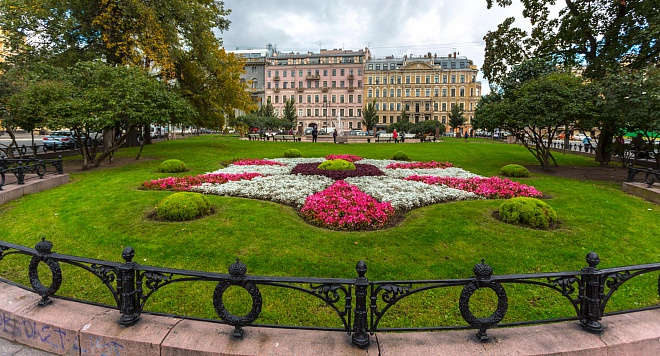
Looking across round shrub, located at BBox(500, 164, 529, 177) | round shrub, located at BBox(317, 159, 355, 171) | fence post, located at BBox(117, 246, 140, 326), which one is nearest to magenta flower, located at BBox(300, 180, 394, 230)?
fence post, located at BBox(117, 246, 140, 326)

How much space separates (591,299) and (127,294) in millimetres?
4265

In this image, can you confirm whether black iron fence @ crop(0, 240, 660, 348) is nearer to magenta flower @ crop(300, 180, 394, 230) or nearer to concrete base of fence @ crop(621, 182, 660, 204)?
magenta flower @ crop(300, 180, 394, 230)

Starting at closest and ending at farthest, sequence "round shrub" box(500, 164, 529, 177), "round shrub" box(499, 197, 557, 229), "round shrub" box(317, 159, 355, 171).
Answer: "round shrub" box(499, 197, 557, 229)
"round shrub" box(500, 164, 529, 177)
"round shrub" box(317, 159, 355, 171)

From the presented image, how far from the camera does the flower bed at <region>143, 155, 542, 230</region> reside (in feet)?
23.8

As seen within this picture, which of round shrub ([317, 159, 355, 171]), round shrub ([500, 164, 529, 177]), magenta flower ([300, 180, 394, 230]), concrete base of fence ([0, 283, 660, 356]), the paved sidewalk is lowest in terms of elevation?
the paved sidewalk

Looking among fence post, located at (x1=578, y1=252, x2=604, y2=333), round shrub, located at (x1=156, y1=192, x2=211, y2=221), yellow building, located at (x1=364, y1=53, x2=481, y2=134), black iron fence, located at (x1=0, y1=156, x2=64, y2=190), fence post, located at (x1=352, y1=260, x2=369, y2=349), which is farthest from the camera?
yellow building, located at (x1=364, y1=53, x2=481, y2=134)

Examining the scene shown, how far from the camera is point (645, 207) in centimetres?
873

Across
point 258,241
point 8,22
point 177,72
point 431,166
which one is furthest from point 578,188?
point 8,22

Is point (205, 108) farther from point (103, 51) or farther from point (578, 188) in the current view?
point (578, 188)

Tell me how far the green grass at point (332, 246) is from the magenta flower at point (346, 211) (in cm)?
40

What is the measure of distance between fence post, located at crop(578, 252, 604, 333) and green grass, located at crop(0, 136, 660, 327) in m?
0.81

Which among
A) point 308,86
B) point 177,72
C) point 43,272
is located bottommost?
point 43,272

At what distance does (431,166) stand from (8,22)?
848 inches

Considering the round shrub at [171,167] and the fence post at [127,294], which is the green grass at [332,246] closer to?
the fence post at [127,294]
